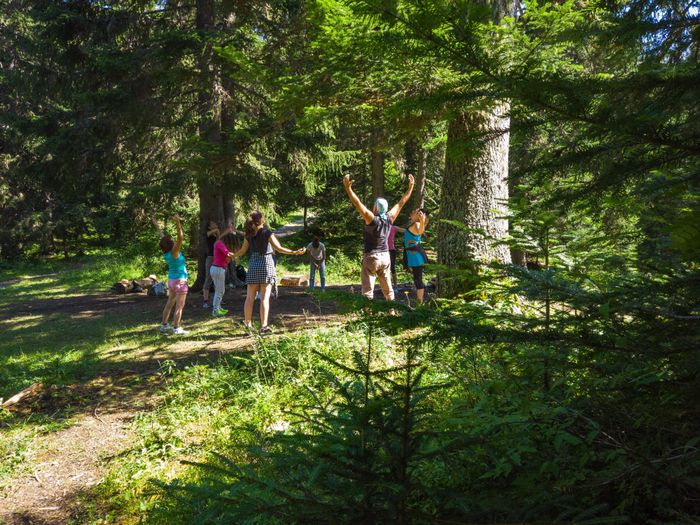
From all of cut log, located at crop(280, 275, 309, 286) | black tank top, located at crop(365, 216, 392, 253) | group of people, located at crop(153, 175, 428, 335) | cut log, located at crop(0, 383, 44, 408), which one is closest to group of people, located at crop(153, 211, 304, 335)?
group of people, located at crop(153, 175, 428, 335)

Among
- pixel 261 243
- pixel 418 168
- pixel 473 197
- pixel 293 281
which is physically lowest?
pixel 293 281

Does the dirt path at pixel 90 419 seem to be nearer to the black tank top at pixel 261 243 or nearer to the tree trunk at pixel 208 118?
the black tank top at pixel 261 243

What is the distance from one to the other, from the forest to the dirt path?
0.12 feet

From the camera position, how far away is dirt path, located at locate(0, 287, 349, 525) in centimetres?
426

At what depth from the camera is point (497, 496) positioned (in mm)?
1783

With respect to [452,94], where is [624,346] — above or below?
below

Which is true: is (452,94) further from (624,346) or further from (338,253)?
(338,253)

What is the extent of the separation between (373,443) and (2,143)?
30680 millimetres

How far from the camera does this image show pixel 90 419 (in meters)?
5.70

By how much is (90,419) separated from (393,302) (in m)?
5.13

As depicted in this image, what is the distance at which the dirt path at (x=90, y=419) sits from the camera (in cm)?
426

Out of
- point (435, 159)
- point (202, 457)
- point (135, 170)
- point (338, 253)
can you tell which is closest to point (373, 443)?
point (202, 457)

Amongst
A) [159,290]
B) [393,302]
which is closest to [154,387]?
[393,302]

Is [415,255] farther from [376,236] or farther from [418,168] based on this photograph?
[418,168]
